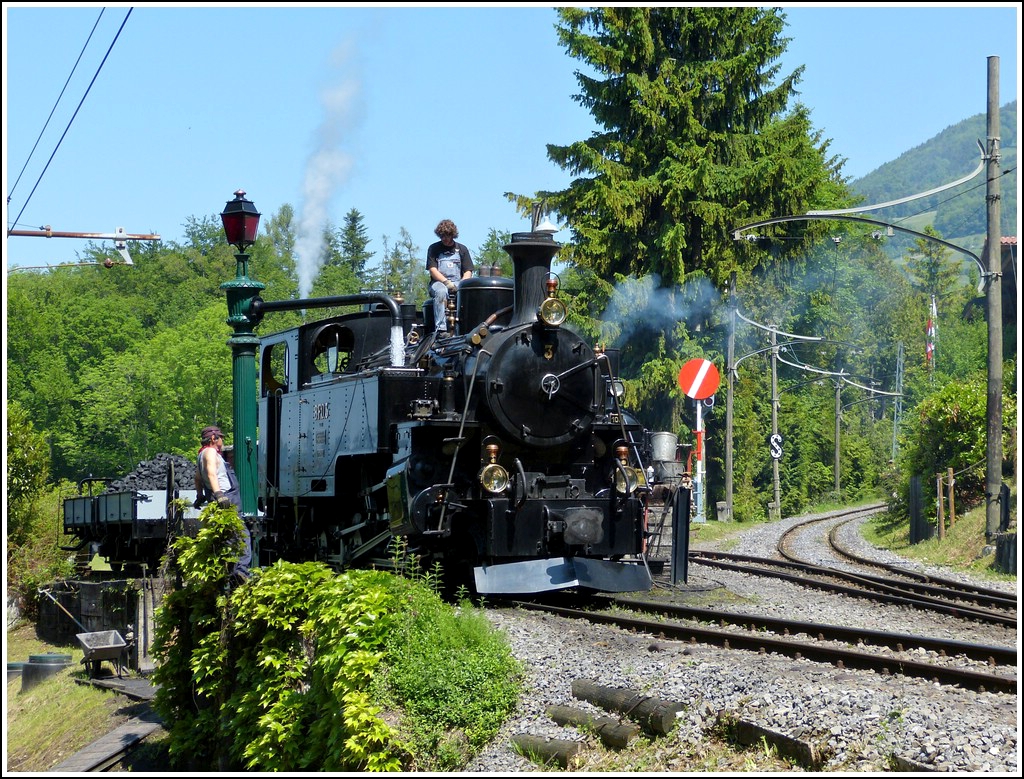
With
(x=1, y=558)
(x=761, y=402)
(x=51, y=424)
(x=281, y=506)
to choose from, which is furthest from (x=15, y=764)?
(x=51, y=424)

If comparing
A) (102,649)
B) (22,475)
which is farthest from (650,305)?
(102,649)

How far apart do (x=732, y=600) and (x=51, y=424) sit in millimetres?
58596

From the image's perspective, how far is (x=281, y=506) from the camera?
16.4m

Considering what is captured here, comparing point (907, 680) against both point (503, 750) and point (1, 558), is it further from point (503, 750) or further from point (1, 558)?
point (1, 558)

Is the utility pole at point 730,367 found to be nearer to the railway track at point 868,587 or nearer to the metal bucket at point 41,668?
the railway track at point 868,587

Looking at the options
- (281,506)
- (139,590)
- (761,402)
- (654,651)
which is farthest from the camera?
(761,402)

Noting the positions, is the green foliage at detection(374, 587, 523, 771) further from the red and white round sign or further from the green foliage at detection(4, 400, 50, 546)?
the green foliage at detection(4, 400, 50, 546)

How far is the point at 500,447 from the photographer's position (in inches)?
492

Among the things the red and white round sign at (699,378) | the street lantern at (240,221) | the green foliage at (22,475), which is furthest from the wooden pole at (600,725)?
the green foliage at (22,475)

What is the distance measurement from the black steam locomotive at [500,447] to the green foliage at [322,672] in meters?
2.94

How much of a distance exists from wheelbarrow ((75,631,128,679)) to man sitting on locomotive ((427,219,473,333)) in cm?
486

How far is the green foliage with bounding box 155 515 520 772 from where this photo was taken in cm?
754

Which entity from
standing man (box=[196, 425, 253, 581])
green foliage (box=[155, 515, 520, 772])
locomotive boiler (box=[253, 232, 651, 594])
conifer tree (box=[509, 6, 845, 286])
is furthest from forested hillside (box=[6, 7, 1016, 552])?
green foliage (box=[155, 515, 520, 772])

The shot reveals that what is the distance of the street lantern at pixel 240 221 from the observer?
1220 centimetres
